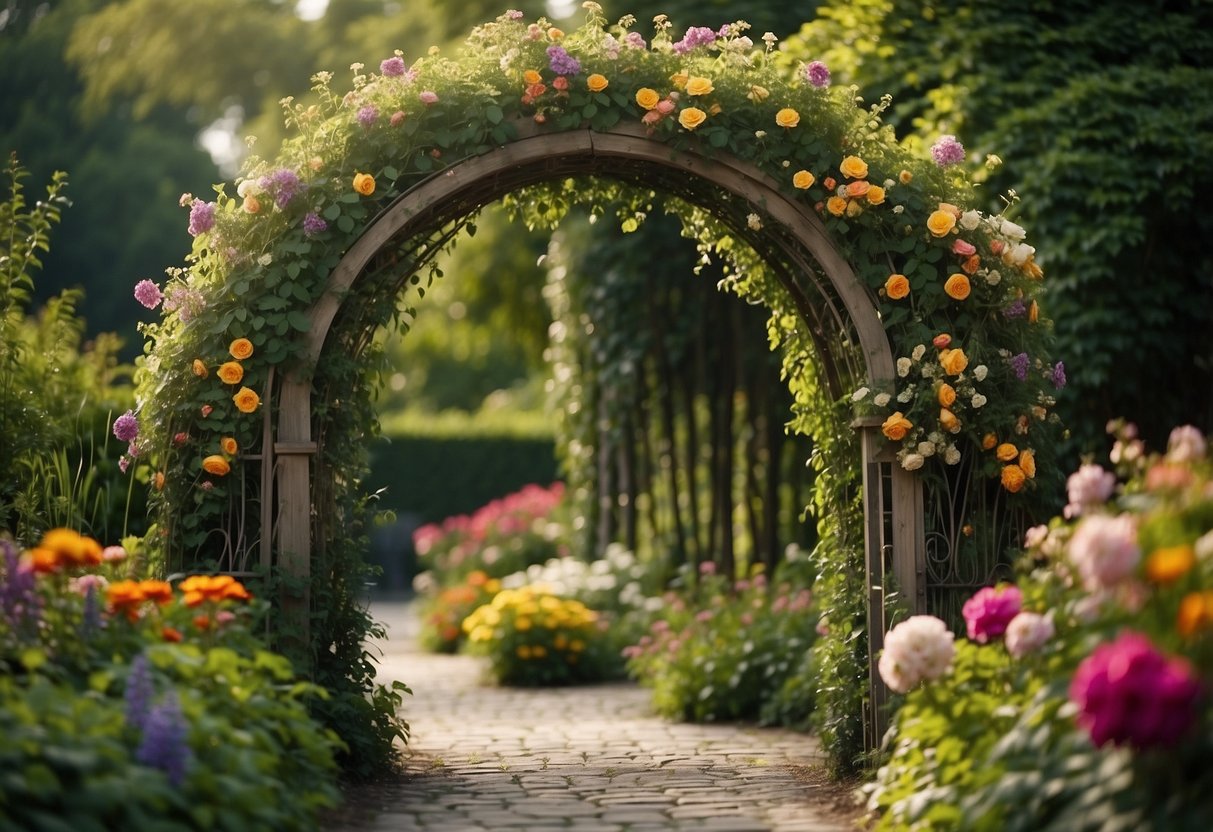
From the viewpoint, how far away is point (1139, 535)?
3.15 metres

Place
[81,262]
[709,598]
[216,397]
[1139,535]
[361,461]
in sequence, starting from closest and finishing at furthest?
[1139,535], [216,397], [361,461], [709,598], [81,262]

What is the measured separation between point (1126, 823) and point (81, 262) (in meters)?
24.1

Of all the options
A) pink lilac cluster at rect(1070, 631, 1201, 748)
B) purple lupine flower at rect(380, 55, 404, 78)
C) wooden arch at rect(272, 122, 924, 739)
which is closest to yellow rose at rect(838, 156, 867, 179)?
wooden arch at rect(272, 122, 924, 739)

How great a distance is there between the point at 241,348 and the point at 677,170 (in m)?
1.74

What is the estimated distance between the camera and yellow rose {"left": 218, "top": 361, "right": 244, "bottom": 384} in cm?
489

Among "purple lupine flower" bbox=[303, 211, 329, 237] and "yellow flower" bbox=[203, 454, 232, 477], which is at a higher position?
"purple lupine flower" bbox=[303, 211, 329, 237]

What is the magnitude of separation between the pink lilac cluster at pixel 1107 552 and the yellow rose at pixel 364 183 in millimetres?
2895

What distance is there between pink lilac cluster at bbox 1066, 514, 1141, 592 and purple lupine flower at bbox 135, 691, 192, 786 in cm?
204

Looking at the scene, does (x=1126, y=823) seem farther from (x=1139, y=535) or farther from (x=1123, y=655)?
(x=1139, y=535)

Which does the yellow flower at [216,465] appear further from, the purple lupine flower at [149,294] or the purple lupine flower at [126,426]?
the purple lupine flower at [149,294]

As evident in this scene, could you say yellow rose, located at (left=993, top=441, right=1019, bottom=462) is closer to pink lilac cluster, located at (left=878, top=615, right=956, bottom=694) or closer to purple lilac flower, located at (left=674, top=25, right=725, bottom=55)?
pink lilac cluster, located at (left=878, top=615, right=956, bottom=694)

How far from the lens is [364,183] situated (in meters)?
5.01

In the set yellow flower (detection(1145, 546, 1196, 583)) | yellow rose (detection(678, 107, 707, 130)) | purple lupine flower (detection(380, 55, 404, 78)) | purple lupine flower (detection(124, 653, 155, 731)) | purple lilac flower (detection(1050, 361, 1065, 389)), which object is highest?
purple lupine flower (detection(380, 55, 404, 78))

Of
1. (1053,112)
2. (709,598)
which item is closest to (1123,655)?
(1053,112)
